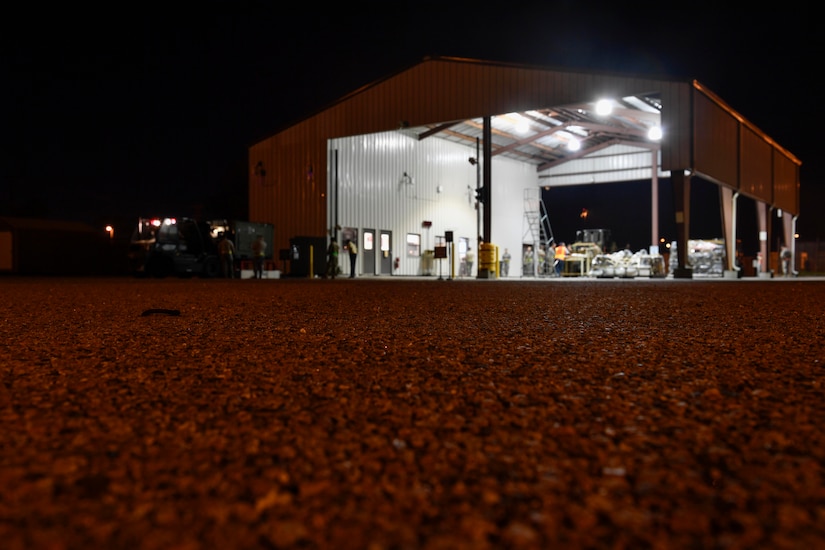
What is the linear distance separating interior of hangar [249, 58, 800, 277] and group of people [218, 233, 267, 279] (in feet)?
10.1

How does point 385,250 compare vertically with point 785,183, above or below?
below

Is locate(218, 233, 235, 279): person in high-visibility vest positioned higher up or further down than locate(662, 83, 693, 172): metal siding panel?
further down

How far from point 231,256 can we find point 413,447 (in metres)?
19.6

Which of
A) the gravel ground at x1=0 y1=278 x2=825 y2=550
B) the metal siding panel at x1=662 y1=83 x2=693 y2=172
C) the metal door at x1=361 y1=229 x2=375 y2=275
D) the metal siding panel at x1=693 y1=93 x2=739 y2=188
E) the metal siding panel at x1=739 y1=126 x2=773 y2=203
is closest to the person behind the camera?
the gravel ground at x1=0 y1=278 x2=825 y2=550

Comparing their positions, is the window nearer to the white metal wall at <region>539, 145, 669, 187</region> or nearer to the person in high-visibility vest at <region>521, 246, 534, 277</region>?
the person in high-visibility vest at <region>521, 246, 534, 277</region>

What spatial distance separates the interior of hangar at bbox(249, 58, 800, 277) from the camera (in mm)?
18766

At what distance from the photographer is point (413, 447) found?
1474 millimetres

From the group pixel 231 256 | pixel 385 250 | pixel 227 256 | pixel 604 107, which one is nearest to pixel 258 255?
pixel 231 256

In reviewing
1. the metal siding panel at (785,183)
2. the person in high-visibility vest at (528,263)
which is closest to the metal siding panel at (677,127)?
the metal siding panel at (785,183)

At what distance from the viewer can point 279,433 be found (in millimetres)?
1593

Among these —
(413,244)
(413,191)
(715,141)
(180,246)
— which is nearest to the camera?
(715,141)

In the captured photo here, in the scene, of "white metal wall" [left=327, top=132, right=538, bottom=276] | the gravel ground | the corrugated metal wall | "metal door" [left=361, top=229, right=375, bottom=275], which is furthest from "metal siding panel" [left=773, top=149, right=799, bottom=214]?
the gravel ground

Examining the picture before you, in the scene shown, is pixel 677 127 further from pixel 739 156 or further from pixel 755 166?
pixel 755 166

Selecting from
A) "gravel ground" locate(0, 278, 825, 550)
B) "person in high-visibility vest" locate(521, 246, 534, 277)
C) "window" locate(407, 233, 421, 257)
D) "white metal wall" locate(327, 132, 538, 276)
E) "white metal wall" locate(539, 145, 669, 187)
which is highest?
"white metal wall" locate(539, 145, 669, 187)
